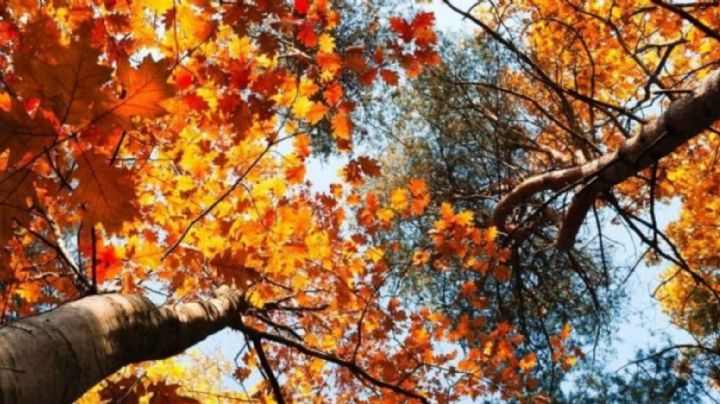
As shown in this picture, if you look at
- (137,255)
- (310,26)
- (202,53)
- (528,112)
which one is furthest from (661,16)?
(137,255)

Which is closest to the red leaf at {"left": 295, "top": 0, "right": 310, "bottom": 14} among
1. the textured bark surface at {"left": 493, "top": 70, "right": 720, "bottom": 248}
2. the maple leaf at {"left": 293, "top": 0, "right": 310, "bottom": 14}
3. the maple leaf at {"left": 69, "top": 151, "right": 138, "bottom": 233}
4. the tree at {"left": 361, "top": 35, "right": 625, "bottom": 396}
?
the maple leaf at {"left": 293, "top": 0, "right": 310, "bottom": 14}

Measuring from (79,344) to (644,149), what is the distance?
8.03 feet

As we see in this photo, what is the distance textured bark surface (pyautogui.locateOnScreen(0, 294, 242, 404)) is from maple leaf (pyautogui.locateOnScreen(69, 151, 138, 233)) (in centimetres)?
24

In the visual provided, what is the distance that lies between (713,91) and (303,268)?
3.01 m

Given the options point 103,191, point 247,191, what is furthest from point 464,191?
point 103,191

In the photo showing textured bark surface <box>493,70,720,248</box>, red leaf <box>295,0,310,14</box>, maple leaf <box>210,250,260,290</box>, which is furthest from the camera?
red leaf <box>295,0,310,14</box>

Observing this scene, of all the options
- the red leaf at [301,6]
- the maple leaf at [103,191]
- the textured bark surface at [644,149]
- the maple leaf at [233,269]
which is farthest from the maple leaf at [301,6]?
the maple leaf at [103,191]

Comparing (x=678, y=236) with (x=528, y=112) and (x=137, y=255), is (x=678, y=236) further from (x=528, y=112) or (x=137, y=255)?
(x=137, y=255)

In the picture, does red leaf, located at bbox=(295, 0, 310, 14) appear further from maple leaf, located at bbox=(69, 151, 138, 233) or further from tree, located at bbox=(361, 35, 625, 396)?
tree, located at bbox=(361, 35, 625, 396)

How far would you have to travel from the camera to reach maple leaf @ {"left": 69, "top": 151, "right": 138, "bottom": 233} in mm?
1231

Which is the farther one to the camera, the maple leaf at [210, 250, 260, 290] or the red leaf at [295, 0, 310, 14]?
the red leaf at [295, 0, 310, 14]

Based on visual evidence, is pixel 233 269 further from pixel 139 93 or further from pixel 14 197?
pixel 139 93

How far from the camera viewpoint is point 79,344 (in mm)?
1213

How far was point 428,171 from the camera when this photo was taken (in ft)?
28.9
